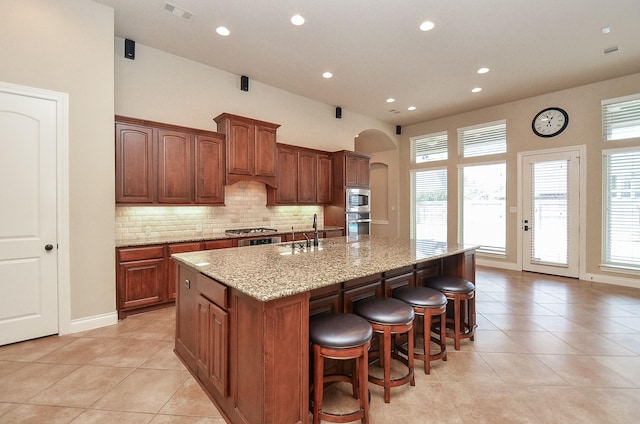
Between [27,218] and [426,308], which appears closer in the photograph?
[426,308]

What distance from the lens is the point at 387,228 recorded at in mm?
8266

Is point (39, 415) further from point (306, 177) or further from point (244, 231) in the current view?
point (306, 177)

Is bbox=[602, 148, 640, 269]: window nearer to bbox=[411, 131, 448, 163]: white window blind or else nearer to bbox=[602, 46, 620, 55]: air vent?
bbox=[602, 46, 620, 55]: air vent

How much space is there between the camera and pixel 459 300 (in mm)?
2697

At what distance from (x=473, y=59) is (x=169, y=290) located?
17.1 feet

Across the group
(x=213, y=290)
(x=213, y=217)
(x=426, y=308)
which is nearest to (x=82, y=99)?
(x=213, y=217)

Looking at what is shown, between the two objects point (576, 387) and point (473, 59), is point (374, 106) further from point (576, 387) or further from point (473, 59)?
point (576, 387)

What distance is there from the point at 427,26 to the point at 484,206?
4.36 meters

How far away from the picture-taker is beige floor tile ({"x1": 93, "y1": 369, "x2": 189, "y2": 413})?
1908 mm

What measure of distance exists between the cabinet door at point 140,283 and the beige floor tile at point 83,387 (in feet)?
3.59

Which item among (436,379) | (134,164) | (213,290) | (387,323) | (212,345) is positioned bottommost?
(436,379)

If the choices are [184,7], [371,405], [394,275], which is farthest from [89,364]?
[184,7]

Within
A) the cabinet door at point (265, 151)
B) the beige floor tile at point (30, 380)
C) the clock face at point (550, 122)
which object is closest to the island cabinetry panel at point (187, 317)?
the beige floor tile at point (30, 380)

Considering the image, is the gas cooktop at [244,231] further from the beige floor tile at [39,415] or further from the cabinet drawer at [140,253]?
the beige floor tile at [39,415]
